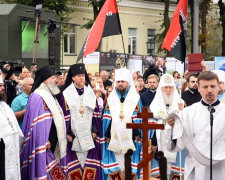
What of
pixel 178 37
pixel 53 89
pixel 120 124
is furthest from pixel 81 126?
pixel 178 37

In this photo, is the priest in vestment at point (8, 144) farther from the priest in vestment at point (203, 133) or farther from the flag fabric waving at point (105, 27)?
the flag fabric waving at point (105, 27)

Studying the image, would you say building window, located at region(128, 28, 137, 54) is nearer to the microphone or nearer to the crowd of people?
the crowd of people

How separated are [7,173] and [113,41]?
27.4 m

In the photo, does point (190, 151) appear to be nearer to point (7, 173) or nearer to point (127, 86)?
point (7, 173)

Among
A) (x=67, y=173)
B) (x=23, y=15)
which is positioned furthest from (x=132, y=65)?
(x=67, y=173)

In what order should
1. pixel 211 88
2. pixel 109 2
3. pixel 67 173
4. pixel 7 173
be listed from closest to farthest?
pixel 211 88
pixel 7 173
pixel 67 173
pixel 109 2

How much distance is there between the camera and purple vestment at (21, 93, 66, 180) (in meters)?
7.43

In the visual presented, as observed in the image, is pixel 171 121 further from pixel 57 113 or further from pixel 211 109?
pixel 57 113

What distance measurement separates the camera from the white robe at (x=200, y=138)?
531 cm

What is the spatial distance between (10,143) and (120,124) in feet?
7.54

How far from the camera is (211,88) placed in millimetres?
5359

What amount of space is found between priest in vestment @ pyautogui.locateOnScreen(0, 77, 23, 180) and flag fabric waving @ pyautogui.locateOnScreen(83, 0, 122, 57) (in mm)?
4257

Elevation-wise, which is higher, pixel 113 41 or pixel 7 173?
pixel 113 41

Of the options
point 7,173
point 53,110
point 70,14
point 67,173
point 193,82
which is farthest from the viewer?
point 70,14
